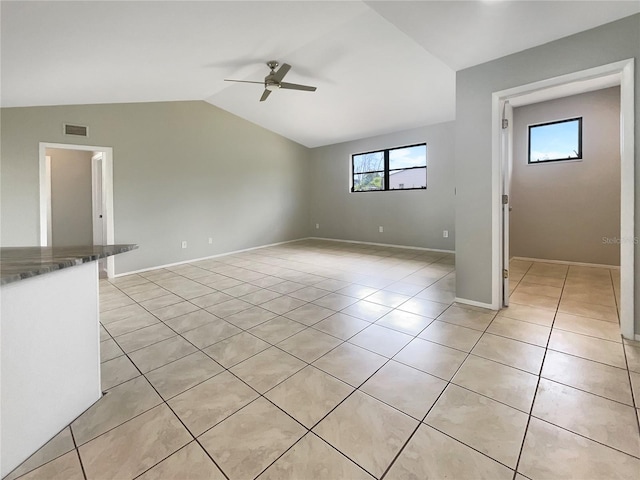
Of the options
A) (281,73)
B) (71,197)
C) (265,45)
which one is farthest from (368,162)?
(71,197)

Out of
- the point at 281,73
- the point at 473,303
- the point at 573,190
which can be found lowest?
the point at 473,303

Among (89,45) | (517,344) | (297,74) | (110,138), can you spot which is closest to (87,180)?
(110,138)

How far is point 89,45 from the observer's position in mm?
2287

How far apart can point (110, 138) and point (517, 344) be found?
5.48 metres

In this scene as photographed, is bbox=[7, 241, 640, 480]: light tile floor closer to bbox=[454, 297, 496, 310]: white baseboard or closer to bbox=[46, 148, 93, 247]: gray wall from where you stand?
bbox=[454, 297, 496, 310]: white baseboard

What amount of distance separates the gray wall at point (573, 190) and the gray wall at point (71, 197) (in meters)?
7.84

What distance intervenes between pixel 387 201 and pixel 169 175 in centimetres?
439

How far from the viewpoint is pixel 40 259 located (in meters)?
1.34

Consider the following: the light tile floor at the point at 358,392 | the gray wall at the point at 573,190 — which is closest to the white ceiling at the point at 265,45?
the gray wall at the point at 573,190

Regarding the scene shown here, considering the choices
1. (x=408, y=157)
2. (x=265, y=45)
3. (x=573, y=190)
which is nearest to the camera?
(x=265, y=45)

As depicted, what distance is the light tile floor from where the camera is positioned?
1143 mm

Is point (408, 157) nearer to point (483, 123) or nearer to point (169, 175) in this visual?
point (483, 123)

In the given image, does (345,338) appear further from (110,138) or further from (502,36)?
(110,138)

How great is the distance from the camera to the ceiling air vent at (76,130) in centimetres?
376
